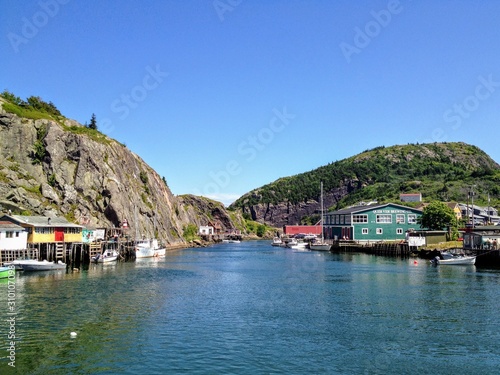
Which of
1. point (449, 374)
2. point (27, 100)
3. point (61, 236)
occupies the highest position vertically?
point (27, 100)

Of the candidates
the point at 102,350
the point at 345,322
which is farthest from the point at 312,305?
the point at 102,350

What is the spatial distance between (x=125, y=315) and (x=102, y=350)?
942cm

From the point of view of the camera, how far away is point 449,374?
2333 centimetres

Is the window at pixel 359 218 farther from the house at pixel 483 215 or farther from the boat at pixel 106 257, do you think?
the boat at pixel 106 257

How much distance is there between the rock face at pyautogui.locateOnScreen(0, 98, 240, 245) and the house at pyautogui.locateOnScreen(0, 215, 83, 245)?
10153mm

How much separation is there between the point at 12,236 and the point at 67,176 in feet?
124

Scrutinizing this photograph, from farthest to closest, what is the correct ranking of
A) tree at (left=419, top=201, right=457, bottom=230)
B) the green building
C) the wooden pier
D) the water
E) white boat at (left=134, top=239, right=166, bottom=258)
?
the green building, tree at (left=419, top=201, right=457, bottom=230), the wooden pier, white boat at (left=134, top=239, right=166, bottom=258), the water

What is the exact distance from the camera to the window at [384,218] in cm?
11938

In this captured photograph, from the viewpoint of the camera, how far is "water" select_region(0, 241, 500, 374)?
2483 centimetres

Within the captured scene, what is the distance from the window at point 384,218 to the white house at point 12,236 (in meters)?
84.2

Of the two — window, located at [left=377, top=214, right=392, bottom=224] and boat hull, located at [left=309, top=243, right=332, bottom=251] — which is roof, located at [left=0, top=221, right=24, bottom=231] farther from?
window, located at [left=377, top=214, right=392, bottom=224]

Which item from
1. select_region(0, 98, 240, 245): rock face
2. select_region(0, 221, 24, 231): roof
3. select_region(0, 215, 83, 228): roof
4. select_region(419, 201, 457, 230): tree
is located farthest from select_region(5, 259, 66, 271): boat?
select_region(419, 201, 457, 230): tree

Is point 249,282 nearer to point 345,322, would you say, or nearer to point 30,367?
point 345,322

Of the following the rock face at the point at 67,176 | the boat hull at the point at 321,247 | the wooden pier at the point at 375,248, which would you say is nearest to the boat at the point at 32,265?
the rock face at the point at 67,176
